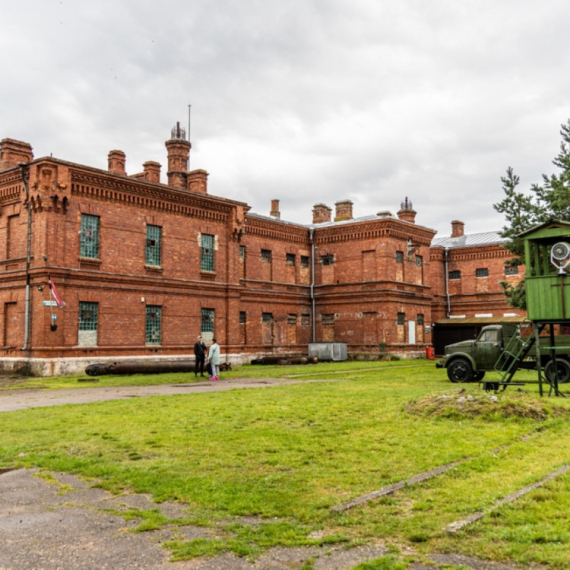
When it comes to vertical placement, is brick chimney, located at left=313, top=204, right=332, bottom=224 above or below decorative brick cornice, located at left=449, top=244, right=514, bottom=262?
above

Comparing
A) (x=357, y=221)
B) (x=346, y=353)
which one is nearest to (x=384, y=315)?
(x=346, y=353)

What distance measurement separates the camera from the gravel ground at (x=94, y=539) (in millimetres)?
4480

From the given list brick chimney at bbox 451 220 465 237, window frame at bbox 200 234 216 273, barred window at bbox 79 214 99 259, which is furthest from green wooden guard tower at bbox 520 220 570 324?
brick chimney at bbox 451 220 465 237

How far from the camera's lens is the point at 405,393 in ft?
49.5

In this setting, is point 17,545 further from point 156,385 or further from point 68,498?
point 156,385

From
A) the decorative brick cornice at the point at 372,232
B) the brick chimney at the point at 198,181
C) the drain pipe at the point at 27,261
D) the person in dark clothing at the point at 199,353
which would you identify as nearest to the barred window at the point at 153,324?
the person in dark clothing at the point at 199,353

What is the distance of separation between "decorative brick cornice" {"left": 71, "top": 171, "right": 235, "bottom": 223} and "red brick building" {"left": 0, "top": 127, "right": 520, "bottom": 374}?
6 cm

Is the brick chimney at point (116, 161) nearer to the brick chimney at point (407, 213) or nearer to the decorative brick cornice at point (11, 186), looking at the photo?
the decorative brick cornice at point (11, 186)

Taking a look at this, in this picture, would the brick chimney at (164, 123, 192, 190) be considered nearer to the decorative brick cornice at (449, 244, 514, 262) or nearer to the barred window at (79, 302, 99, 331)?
the barred window at (79, 302, 99, 331)

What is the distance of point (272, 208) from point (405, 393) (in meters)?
32.8

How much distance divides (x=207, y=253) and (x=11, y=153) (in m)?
10.5

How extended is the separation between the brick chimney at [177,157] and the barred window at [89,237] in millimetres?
8641

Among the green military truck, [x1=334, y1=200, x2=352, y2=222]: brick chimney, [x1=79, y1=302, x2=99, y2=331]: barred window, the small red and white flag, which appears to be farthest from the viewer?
[x1=334, y1=200, x2=352, y2=222]: brick chimney

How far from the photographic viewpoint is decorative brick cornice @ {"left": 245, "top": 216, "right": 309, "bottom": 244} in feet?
119
